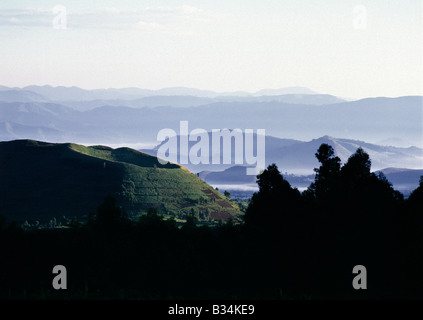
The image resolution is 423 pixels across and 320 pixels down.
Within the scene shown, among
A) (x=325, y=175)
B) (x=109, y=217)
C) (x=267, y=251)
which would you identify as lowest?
(x=267, y=251)

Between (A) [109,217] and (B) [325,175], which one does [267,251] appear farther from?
(A) [109,217]

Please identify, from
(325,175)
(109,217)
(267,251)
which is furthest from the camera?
(109,217)

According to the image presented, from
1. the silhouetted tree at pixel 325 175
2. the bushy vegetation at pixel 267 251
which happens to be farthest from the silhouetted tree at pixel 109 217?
the silhouetted tree at pixel 325 175

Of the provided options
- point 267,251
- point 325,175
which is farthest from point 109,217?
point 325,175

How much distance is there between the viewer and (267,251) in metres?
67.9

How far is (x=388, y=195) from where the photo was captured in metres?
72.4

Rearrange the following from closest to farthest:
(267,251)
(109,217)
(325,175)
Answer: (267,251) < (325,175) < (109,217)

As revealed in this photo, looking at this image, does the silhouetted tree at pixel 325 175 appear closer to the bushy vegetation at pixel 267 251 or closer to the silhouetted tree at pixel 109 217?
the bushy vegetation at pixel 267 251

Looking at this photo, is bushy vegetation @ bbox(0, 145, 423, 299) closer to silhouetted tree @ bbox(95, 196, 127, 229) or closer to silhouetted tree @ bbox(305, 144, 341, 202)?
silhouetted tree @ bbox(305, 144, 341, 202)

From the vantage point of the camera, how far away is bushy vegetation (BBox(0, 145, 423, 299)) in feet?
206

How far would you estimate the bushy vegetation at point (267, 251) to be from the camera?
206 feet

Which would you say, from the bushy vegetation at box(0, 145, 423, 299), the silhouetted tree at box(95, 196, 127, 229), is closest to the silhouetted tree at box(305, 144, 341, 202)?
the bushy vegetation at box(0, 145, 423, 299)
